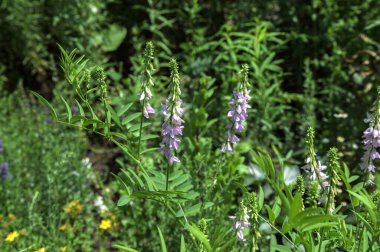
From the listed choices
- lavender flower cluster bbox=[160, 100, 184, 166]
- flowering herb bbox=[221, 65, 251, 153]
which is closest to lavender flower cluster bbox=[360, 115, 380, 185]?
flowering herb bbox=[221, 65, 251, 153]

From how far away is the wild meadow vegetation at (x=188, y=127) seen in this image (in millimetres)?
2035

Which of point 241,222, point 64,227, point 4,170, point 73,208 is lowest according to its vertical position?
point 241,222

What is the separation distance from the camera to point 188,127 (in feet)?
10.5

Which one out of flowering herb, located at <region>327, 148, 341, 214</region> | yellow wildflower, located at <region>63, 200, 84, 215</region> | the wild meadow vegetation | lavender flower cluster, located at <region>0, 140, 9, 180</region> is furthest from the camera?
lavender flower cluster, located at <region>0, 140, 9, 180</region>

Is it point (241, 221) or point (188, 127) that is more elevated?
point (188, 127)

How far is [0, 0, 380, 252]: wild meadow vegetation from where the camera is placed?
2035 mm

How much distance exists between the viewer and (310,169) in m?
1.98

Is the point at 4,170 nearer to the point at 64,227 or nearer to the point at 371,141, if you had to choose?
the point at 64,227

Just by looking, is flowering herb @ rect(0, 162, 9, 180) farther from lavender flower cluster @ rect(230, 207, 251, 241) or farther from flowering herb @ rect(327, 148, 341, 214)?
flowering herb @ rect(327, 148, 341, 214)

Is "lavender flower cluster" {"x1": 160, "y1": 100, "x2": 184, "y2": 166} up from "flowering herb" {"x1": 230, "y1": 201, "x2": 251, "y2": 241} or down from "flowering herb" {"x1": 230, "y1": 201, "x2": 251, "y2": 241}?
up

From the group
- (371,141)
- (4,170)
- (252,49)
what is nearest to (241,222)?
(371,141)

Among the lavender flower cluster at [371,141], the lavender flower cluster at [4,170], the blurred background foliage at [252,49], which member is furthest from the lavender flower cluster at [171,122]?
the lavender flower cluster at [4,170]

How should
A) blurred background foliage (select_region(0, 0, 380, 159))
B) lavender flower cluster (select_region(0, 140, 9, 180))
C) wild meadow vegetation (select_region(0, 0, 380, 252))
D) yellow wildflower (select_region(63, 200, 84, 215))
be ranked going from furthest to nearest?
blurred background foliage (select_region(0, 0, 380, 159)) < lavender flower cluster (select_region(0, 140, 9, 180)) < yellow wildflower (select_region(63, 200, 84, 215)) < wild meadow vegetation (select_region(0, 0, 380, 252))

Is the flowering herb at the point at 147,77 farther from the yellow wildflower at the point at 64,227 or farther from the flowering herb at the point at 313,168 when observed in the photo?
the yellow wildflower at the point at 64,227
